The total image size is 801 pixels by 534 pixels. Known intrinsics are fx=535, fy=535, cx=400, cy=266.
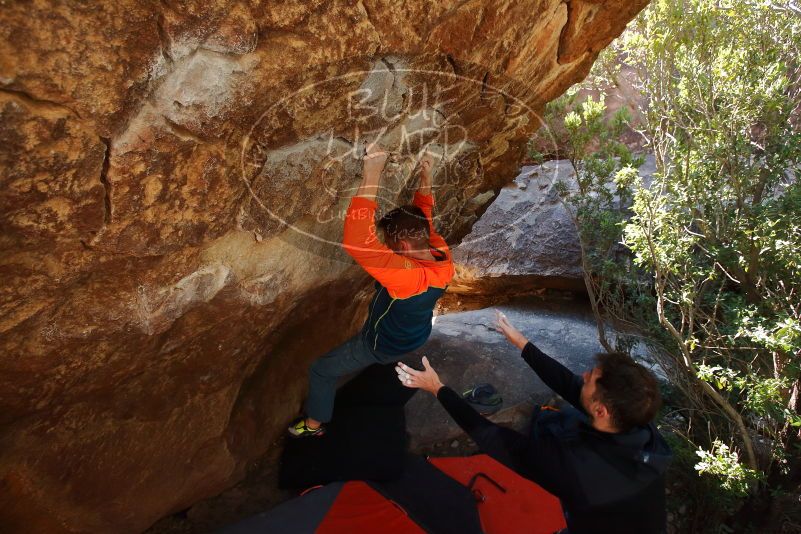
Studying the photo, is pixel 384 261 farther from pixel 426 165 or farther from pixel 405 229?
pixel 426 165

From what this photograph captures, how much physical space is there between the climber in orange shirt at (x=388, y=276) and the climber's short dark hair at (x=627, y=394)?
102 cm

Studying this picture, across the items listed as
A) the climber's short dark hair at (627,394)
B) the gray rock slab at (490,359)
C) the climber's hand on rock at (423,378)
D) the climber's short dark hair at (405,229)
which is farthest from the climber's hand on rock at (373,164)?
the gray rock slab at (490,359)

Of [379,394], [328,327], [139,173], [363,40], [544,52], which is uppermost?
[544,52]

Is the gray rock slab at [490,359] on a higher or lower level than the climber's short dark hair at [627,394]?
lower

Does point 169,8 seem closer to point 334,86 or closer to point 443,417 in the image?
point 334,86

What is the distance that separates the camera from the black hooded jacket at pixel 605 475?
7.98 feet

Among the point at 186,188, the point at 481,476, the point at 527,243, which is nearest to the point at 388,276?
the point at 186,188

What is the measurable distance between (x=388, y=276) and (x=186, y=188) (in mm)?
1071

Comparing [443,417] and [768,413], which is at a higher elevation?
[768,413]

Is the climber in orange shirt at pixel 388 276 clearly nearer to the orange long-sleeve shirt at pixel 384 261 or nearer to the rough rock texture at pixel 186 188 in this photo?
the orange long-sleeve shirt at pixel 384 261

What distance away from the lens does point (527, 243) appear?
7.63 m

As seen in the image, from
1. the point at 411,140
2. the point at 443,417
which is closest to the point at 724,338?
the point at 443,417

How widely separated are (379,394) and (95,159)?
3.14 metres

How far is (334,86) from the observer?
2.41 metres
